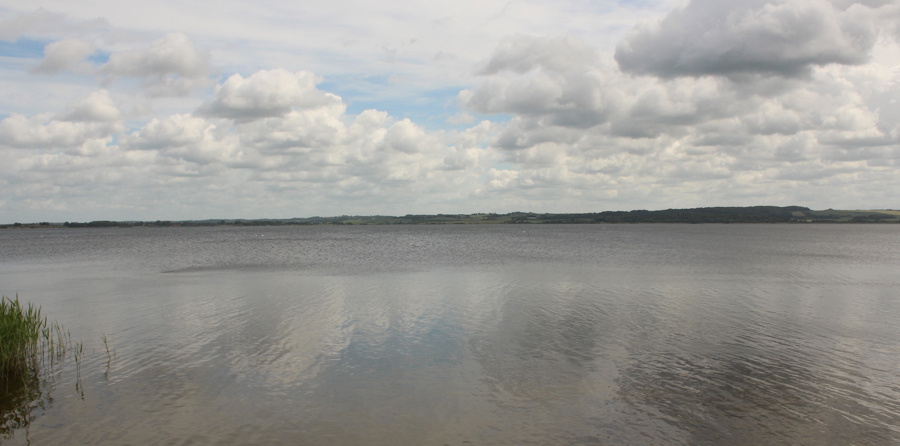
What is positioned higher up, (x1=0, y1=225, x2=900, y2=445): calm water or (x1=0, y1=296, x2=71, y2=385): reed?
(x1=0, y1=296, x2=71, y2=385): reed

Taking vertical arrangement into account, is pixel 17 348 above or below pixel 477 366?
above

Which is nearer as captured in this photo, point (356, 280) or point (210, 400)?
point (210, 400)

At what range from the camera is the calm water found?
10703mm

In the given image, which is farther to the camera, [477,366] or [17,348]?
[477,366]

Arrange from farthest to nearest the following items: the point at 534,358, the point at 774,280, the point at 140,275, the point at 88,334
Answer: the point at 140,275
the point at 774,280
the point at 88,334
the point at 534,358

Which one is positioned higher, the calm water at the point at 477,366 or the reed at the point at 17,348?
the reed at the point at 17,348

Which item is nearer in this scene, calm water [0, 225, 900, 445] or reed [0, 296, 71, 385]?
calm water [0, 225, 900, 445]

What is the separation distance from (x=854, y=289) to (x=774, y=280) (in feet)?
15.2

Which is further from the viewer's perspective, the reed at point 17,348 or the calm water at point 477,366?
the reed at point 17,348

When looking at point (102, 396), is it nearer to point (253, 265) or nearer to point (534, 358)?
point (534, 358)

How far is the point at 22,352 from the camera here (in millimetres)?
13445

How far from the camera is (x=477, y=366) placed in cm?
1487

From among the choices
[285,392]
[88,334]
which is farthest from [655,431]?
[88,334]

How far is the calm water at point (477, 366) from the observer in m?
10.7
